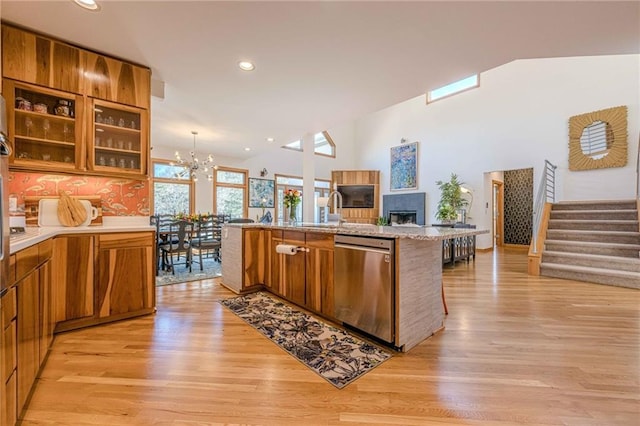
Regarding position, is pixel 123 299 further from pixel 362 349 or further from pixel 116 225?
pixel 362 349

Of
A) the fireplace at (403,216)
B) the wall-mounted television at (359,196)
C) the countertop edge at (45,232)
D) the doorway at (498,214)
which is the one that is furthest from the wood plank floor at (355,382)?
the wall-mounted television at (359,196)

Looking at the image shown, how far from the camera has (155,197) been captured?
6.77 meters

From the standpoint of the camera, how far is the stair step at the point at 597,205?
484 cm

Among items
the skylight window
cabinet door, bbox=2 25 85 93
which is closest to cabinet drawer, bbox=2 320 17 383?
cabinet door, bbox=2 25 85 93

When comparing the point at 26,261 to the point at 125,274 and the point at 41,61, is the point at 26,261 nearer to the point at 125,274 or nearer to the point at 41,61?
the point at 125,274

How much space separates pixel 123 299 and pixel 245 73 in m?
2.44

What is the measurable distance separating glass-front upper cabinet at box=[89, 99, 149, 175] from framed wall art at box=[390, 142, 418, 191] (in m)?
7.66

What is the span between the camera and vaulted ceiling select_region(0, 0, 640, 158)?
1.90 metres

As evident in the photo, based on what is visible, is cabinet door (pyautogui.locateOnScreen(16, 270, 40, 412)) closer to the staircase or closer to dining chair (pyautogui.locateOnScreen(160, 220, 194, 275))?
dining chair (pyautogui.locateOnScreen(160, 220, 194, 275))

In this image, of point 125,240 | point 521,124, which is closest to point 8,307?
point 125,240

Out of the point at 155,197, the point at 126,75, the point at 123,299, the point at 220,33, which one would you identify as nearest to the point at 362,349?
the point at 123,299

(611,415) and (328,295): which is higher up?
(328,295)

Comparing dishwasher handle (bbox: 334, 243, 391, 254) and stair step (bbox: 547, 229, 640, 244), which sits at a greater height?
dishwasher handle (bbox: 334, 243, 391, 254)

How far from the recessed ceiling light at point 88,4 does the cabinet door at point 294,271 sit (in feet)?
7.53
